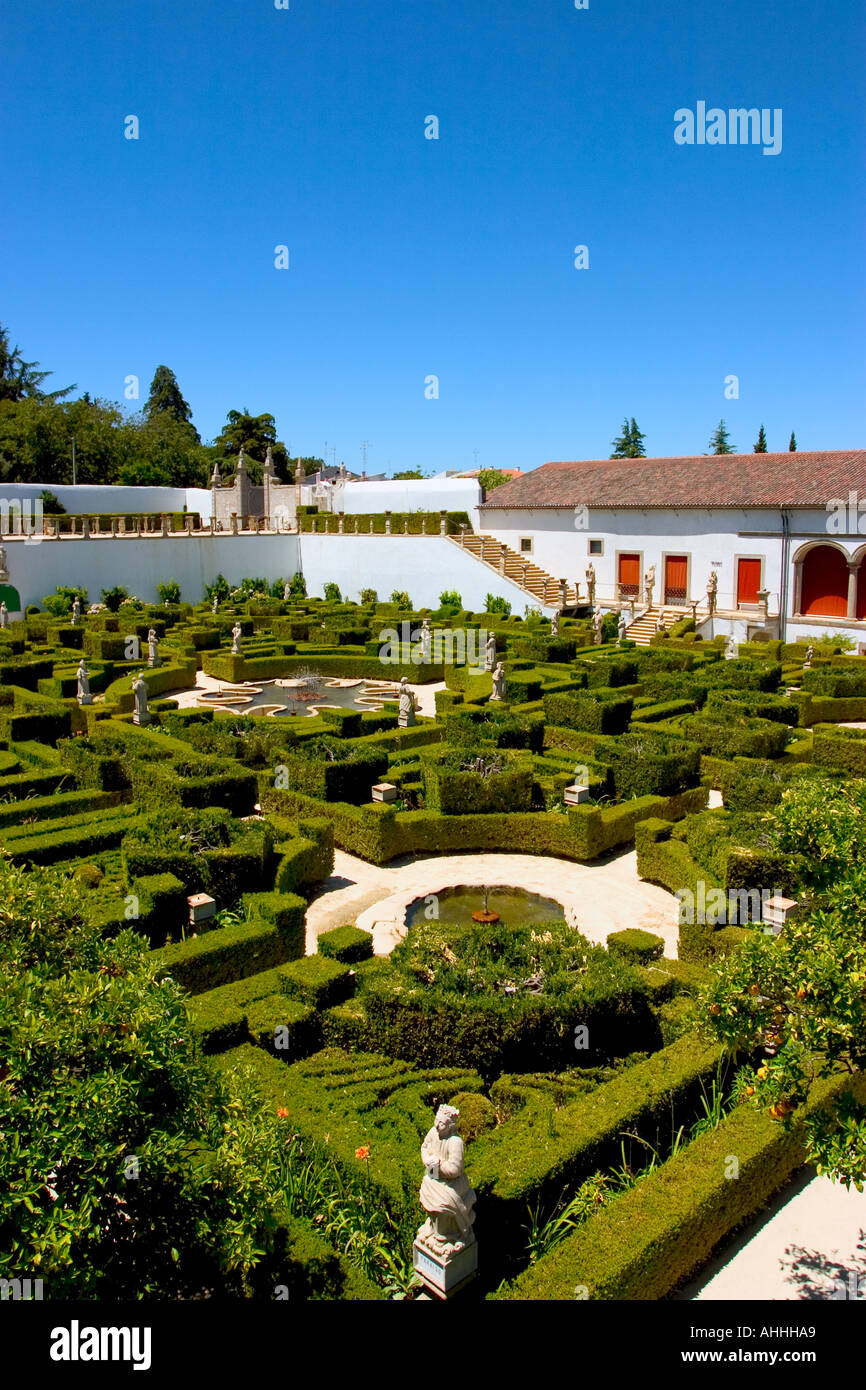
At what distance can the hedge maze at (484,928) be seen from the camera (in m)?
8.26

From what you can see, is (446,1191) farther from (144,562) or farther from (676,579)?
(144,562)

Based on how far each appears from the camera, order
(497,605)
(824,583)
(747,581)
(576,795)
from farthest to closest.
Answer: (497,605) < (747,581) < (824,583) < (576,795)

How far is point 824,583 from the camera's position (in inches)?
1500

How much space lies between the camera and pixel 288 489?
60594 mm

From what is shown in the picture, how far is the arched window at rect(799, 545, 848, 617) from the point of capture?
3753cm

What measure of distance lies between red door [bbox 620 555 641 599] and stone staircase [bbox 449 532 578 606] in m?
2.26

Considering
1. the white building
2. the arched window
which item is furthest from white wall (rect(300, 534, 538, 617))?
the arched window

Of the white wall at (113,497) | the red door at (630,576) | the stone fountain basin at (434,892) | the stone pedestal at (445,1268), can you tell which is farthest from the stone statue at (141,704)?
the white wall at (113,497)

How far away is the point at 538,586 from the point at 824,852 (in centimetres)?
3793

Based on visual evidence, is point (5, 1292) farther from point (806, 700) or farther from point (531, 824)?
point (806, 700)

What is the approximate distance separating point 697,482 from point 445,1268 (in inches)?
1551

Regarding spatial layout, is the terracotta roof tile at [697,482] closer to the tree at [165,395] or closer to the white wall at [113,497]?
the white wall at [113,497]

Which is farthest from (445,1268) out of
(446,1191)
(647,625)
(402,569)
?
(402,569)
